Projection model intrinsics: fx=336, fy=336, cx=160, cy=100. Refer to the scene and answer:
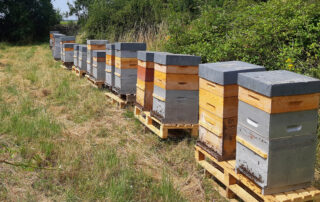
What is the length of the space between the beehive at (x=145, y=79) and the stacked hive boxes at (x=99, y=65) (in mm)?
2990

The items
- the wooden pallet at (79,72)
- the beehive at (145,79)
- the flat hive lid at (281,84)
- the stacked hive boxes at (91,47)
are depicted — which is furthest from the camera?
the wooden pallet at (79,72)

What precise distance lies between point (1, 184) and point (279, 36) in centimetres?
496

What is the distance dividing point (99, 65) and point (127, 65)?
2149 mm

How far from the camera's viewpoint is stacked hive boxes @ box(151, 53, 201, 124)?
190 inches

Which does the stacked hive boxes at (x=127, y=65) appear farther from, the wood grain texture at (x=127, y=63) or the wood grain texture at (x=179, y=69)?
the wood grain texture at (x=179, y=69)

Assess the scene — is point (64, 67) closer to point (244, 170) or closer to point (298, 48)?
point (298, 48)

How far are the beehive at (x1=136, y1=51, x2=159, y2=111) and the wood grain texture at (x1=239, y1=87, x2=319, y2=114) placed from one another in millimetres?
2756

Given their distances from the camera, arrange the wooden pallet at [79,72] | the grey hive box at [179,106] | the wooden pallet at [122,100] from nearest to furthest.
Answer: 1. the grey hive box at [179,106]
2. the wooden pallet at [122,100]
3. the wooden pallet at [79,72]

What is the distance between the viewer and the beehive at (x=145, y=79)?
5.54 m

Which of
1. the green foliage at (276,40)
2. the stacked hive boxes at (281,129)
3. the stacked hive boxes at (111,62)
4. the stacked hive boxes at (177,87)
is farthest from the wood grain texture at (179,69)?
the stacked hive boxes at (111,62)

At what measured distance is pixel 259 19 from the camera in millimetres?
6449

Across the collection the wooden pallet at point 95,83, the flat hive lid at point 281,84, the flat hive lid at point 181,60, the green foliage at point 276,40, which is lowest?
the wooden pallet at point 95,83

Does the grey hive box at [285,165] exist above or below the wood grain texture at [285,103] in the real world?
below

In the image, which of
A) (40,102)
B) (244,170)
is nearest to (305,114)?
(244,170)
